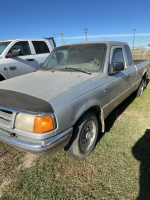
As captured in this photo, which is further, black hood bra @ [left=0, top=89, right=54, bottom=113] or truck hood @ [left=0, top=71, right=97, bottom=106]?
truck hood @ [left=0, top=71, right=97, bottom=106]

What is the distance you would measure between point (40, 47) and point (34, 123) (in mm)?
5317

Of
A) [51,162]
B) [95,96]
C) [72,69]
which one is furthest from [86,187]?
[72,69]

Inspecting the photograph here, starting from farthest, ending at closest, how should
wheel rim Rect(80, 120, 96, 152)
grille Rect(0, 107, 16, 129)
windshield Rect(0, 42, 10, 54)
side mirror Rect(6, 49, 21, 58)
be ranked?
1. windshield Rect(0, 42, 10, 54)
2. side mirror Rect(6, 49, 21, 58)
3. wheel rim Rect(80, 120, 96, 152)
4. grille Rect(0, 107, 16, 129)

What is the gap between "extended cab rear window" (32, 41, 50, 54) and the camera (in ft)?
20.0

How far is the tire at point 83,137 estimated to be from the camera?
2229 mm

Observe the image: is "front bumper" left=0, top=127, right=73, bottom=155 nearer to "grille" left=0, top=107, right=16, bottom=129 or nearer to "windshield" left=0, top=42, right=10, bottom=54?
"grille" left=0, top=107, right=16, bottom=129

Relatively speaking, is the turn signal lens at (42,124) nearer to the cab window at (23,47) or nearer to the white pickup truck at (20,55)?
the white pickup truck at (20,55)

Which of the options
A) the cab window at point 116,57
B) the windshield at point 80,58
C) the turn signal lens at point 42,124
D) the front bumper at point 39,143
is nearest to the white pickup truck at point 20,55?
the windshield at point 80,58

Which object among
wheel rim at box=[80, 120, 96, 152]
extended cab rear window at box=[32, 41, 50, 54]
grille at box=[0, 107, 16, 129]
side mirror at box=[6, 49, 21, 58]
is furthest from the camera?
extended cab rear window at box=[32, 41, 50, 54]

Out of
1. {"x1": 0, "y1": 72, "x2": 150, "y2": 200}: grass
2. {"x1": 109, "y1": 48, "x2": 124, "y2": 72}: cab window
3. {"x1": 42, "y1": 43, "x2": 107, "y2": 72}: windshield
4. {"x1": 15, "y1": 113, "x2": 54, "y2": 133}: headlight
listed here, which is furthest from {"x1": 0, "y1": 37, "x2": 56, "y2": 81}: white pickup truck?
{"x1": 15, "y1": 113, "x2": 54, "y2": 133}: headlight

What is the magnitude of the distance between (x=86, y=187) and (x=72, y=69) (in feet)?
6.89

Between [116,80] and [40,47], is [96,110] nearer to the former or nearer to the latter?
[116,80]

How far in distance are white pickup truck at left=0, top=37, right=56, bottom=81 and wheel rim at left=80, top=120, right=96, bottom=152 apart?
382 centimetres

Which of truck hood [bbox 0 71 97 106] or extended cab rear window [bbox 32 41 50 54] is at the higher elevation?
extended cab rear window [bbox 32 41 50 54]
